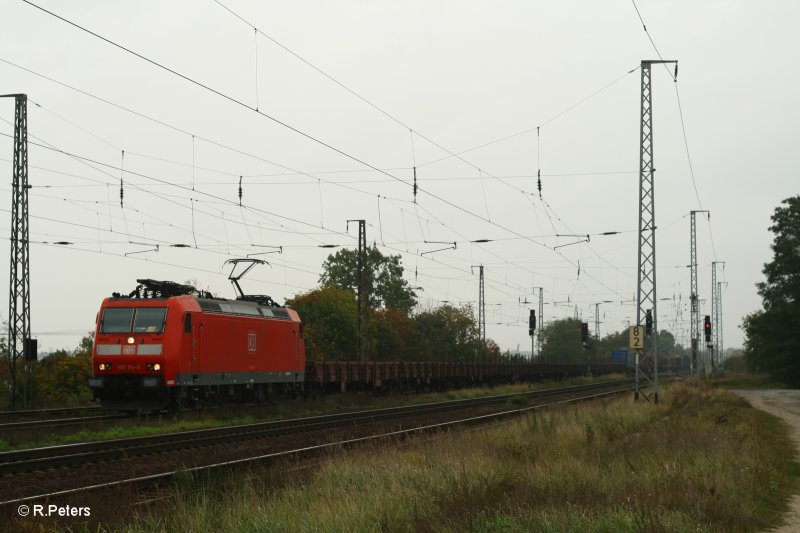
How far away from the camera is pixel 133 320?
79.1 feet

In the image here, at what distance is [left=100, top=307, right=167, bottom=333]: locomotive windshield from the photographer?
23.9 metres

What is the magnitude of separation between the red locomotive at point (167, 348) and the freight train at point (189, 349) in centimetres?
3

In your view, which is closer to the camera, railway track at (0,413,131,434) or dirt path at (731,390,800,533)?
dirt path at (731,390,800,533)

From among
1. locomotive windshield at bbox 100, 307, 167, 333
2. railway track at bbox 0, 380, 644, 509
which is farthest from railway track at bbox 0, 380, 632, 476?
locomotive windshield at bbox 100, 307, 167, 333

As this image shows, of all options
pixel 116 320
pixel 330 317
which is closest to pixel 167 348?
pixel 116 320

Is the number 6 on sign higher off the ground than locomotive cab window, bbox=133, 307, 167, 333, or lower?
lower

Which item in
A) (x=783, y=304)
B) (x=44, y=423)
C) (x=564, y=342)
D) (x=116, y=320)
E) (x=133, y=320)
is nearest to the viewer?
(x=44, y=423)

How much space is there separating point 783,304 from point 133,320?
54.6m

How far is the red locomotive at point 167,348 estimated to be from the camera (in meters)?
23.6

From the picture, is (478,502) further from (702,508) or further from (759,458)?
(759,458)

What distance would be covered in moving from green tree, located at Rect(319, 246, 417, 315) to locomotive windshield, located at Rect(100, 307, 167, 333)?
75.2 m

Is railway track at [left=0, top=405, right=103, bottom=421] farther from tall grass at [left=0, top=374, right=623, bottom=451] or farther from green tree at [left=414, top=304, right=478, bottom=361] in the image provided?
green tree at [left=414, top=304, right=478, bottom=361]

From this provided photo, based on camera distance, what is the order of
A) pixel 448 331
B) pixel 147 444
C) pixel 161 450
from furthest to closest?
pixel 448 331 → pixel 147 444 → pixel 161 450

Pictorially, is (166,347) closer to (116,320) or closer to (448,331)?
(116,320)
